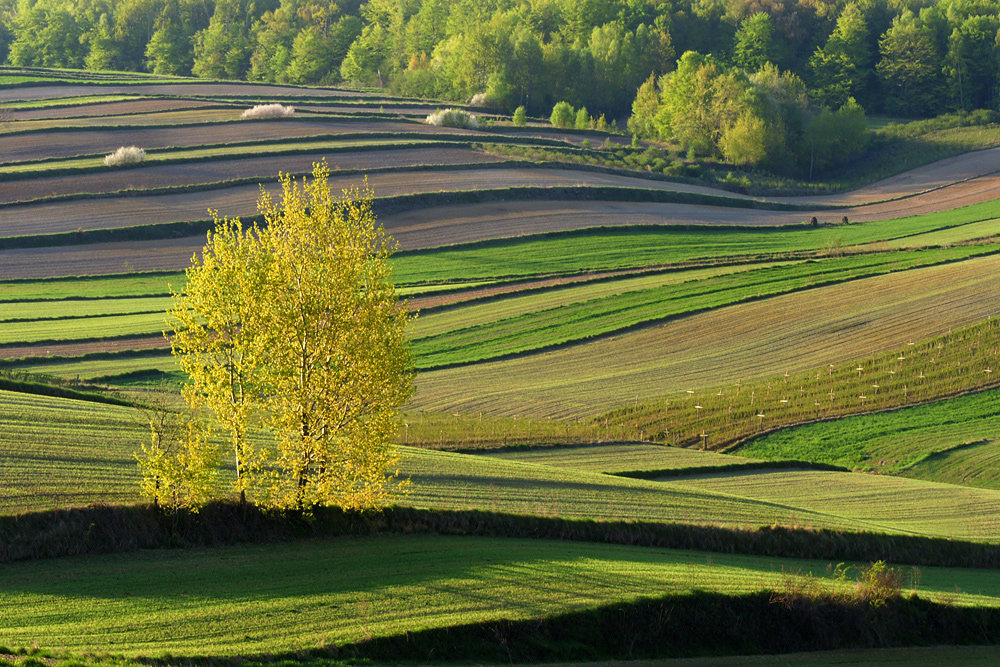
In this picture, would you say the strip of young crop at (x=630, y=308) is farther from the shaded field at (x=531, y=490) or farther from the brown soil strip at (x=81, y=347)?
the shaded field at (x=531, y=490)

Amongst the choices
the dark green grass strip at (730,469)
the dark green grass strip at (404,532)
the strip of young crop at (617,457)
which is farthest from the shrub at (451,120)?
the dark green grass strip at (404,532)

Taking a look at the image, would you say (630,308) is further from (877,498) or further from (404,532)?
(404,532)

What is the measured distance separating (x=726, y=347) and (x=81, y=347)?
3288 cm

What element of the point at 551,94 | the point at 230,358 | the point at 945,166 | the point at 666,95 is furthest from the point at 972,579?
the point at 551,94

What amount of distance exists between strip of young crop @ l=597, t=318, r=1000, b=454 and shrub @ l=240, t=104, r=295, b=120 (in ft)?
238

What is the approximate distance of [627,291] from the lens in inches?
2489

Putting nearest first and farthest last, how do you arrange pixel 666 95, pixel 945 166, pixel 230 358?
1. pixel 230 358
2. pixel 945 166
3. pixel 666 95

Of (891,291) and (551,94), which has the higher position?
(551,94)

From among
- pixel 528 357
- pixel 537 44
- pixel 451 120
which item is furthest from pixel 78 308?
pixel 537 44

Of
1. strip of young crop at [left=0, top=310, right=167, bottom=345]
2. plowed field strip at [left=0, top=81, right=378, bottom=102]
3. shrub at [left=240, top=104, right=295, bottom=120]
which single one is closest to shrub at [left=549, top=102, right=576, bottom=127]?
plowed field strip at [left=0, top=81, right=378, bottom=102]

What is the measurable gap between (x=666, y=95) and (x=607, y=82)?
67.1 feet

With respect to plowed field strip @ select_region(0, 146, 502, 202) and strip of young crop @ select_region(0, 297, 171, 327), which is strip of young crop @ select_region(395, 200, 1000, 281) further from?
plowed field strip @ select_region(0, 146, 502, 202)

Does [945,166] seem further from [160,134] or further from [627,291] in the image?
[160,134]

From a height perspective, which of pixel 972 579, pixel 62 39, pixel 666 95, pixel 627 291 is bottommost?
pixel 972 579
